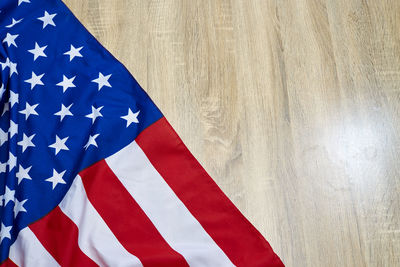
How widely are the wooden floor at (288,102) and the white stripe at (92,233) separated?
0.96 ft

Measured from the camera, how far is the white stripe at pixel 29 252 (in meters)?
1.01

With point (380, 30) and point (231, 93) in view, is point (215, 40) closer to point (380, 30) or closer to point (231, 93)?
point (231, 93)

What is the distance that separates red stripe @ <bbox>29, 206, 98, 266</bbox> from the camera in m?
1.01

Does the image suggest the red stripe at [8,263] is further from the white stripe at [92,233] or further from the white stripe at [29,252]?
the white stripe at [92,233]

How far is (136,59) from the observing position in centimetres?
123

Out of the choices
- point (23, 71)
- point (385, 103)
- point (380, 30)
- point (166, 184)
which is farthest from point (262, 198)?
point (23, 71)

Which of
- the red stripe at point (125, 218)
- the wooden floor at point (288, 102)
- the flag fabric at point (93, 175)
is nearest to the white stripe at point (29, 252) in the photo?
the flag fabric at point (93, 175)

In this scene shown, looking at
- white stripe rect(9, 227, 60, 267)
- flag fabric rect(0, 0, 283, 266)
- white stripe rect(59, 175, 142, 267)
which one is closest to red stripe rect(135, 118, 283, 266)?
flag fabric rect(0, 0, 283, 266)

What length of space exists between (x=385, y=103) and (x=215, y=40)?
0.50 m

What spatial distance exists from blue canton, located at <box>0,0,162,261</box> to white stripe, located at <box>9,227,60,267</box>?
16 mm

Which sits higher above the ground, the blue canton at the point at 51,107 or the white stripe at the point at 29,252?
the blue canton at the point at 51,107

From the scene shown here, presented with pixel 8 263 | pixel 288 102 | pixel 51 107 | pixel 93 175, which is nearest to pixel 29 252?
pixel 8 263

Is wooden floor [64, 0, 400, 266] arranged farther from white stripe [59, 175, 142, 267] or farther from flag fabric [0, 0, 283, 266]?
white stripe [59, 175, 142, 267]

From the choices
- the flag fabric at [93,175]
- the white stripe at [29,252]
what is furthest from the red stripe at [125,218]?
the white stripe at [29,252]
